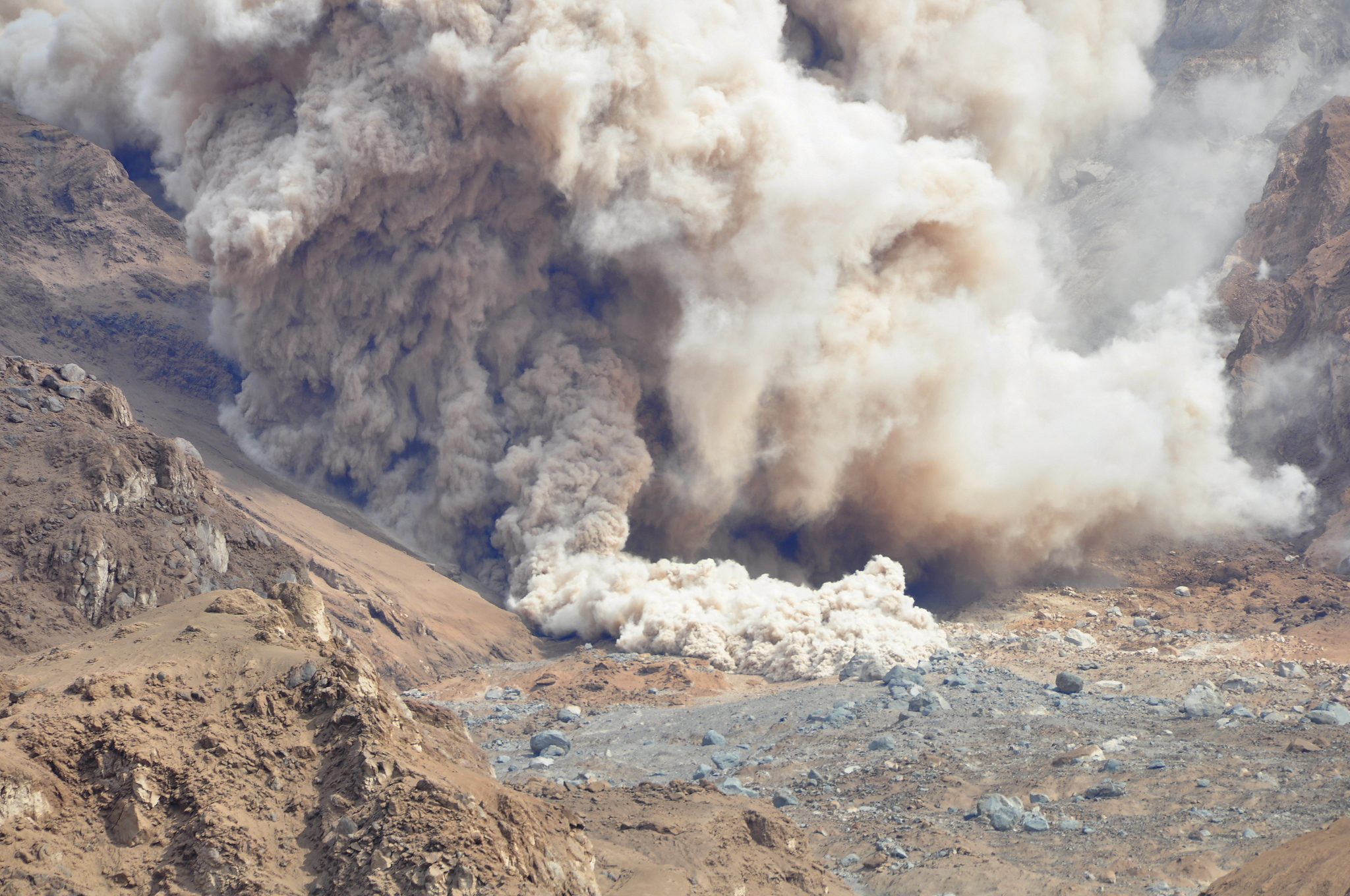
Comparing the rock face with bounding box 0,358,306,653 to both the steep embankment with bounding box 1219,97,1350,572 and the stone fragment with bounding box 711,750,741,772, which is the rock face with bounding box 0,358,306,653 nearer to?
the stone fragment with bounding box 711,750,741,772

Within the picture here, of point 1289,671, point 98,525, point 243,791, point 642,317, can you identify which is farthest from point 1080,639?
point 243,791

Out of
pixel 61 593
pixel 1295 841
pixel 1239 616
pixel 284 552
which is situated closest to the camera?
pixel 1295 841

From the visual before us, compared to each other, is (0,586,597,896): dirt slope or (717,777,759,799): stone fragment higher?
(717,777,759,799): stone fragment

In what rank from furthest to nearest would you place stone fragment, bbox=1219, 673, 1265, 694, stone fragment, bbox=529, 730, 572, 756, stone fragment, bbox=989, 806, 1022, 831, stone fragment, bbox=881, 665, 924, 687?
stone fragment, bbox=881, 665, 924, 687 → stone fragment, bbox=1219, 673, 1265, 694 → stone fragment, bbox=529, 730, 572, 756 → stone fragment, bbox=989, 806, 1022, 831

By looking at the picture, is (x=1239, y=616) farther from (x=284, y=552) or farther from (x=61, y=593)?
(x=61, y=593)

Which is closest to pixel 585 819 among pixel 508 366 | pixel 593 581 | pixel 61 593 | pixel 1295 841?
pixel 1295 841

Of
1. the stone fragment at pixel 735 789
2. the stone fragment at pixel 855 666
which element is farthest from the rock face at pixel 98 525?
the stone fragment at pixel 855 666

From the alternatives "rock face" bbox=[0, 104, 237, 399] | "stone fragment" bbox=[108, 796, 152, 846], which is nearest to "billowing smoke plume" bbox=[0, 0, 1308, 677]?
"rock face" bbox=[0, 104, 237, 399]

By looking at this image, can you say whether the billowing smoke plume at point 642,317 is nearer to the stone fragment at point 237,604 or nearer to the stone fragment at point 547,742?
the stone fragment at point 547,742
